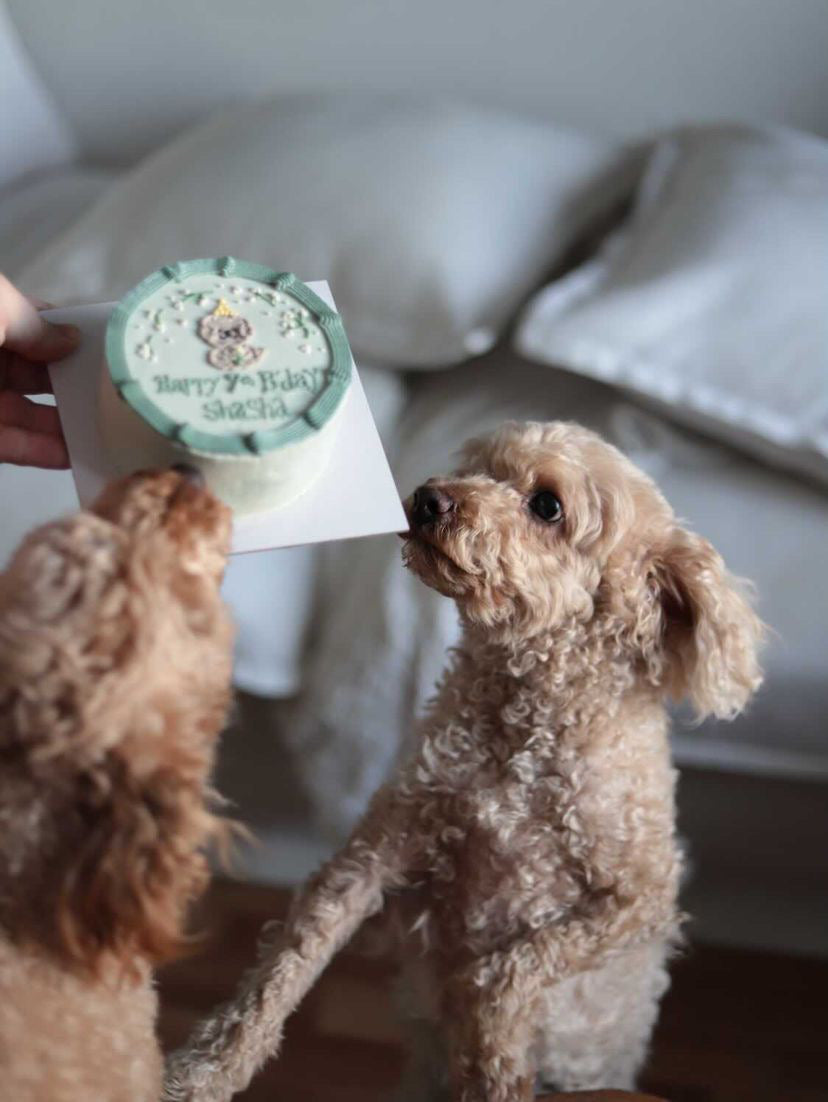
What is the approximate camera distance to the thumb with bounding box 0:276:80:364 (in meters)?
0.70

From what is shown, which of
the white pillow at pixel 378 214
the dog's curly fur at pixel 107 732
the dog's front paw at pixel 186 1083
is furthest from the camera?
the white pillow at pixel 378 214

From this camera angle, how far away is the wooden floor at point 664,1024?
1.27m

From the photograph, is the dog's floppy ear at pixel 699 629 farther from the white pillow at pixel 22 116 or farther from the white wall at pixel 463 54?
the white pillow at pixel 22 116

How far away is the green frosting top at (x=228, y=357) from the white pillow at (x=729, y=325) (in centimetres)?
52

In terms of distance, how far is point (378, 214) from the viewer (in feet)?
3.95

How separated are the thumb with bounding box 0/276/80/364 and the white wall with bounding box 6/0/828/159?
101 centimetres

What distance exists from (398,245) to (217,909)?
85 centimetres

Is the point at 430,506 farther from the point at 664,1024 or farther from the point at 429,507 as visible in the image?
the point at 664,1024

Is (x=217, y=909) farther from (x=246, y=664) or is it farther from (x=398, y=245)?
(x=398, y=245)

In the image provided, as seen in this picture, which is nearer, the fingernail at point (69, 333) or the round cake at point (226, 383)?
the round cake at point (226, 383)

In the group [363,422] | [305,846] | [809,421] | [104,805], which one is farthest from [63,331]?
[305,846]

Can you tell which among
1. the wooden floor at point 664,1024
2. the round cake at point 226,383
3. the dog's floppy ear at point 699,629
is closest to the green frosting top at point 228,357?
the round cake at point 226,383

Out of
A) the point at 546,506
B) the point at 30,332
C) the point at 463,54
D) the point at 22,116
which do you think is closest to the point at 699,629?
the point at 546,506

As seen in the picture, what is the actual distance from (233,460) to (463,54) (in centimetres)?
118
